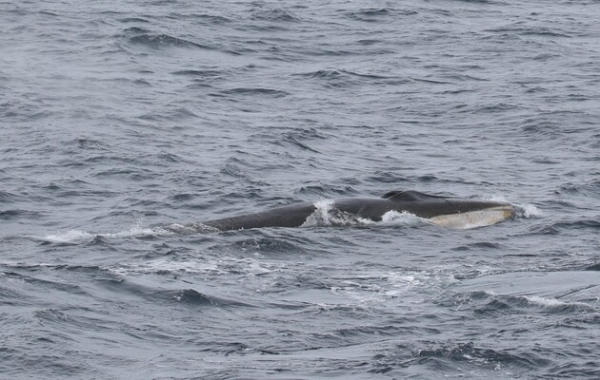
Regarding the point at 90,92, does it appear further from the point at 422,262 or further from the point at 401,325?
the point at 401,325

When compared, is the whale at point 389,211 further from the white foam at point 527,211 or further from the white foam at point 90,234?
the white foam at point 90,234

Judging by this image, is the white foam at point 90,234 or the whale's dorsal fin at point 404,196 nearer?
the white foam at point 90,234

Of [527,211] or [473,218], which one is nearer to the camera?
[473,218]

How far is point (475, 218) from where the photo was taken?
32.9 metres

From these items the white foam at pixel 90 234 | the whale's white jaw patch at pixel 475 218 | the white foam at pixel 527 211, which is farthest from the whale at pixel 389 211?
the white foam at pixel 90 234

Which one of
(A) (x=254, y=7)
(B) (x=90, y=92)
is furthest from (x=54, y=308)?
(A) (x=254, y=7)

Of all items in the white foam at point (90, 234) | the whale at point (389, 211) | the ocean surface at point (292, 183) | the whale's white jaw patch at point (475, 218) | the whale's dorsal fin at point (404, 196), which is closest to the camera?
the ocean surface at point (292, 183)

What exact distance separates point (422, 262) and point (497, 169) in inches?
428

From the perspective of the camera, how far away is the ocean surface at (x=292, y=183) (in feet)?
76.6

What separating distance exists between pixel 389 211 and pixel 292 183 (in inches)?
223

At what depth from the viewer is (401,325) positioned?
24.3 m

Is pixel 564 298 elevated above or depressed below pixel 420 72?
above

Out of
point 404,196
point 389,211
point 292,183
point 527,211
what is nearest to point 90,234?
point 389,211

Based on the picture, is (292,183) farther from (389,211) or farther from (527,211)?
(527,211)
